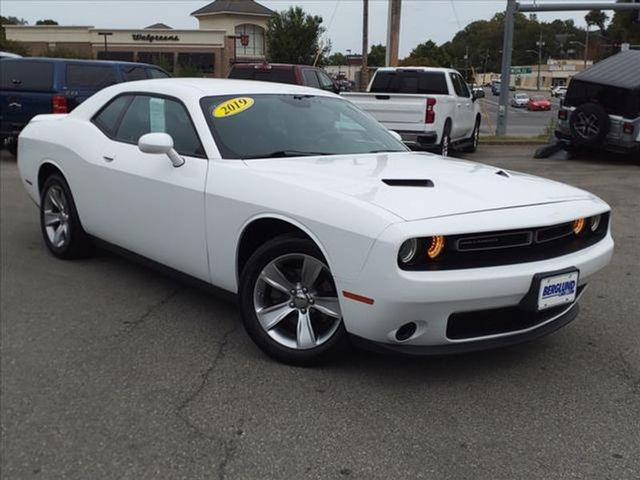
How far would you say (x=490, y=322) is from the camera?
10.8 ft

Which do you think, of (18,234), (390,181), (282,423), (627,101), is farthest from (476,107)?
(282,423)

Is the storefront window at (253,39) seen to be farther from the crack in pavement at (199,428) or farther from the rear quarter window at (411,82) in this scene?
the crack in pavement at (199,428)

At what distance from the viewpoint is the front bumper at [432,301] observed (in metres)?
2.98

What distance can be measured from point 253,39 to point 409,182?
7126 centimetres

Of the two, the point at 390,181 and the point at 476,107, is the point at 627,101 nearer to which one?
the point at 476,107

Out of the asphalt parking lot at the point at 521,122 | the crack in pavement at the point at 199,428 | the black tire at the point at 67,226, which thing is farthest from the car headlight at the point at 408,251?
the asphalt parking lot at the point at 521,122

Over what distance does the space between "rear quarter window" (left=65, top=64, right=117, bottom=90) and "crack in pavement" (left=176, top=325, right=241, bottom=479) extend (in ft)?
32.3

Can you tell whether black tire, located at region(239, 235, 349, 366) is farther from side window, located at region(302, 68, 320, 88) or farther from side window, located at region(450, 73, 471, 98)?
side window, located at region(302, 68, 320, 88)

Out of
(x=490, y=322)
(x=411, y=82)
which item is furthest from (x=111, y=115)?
(x=411, y=82)

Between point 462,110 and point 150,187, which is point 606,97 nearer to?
point 462,110

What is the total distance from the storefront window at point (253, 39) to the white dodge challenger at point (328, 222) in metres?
67.5

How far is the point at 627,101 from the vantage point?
11.9m

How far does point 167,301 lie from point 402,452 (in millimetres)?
2363

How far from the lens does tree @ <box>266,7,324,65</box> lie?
169 feet
